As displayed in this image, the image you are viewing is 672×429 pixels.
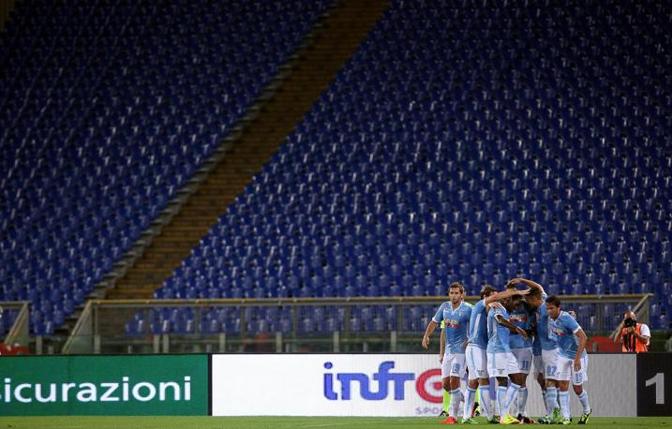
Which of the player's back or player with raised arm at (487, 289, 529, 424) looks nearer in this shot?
player with raised arm at (487, 289, 529, 424)

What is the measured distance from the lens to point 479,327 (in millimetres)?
17000

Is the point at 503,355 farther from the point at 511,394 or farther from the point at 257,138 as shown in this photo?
the point at 257,138

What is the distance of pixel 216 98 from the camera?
33.0 m

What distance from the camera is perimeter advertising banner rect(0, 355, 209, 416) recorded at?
20234 mm

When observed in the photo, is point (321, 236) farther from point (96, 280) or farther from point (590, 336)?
point (590, 336)

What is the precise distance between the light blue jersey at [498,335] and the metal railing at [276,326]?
747 centimetres

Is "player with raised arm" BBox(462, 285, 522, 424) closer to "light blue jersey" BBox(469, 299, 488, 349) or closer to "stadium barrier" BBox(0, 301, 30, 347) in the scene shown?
"light blue jersey" BBox(469, 299, 488, 349)

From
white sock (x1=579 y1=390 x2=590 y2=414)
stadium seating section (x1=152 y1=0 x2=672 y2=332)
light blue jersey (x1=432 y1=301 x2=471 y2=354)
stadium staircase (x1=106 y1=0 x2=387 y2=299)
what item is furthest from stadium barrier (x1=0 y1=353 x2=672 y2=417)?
stadium staircase (x1=106 y1=0 x2=387 y2=299)

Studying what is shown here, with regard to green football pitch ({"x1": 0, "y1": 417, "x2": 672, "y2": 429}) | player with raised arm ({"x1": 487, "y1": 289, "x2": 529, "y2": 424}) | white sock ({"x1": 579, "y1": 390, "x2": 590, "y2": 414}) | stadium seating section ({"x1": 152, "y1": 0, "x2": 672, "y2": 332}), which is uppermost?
stadium seating section ({"x1": 152, "y1": 0, "x2": 672, "y2": 332})

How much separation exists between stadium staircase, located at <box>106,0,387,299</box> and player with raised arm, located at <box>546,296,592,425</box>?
47.2 ft

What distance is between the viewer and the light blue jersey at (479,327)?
16891 millimetres

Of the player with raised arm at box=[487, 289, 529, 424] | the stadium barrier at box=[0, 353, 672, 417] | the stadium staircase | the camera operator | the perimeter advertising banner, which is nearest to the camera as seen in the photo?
the player with raised arm at box=[487, 289, 529, 424]

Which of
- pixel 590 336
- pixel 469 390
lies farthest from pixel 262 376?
pixel 590 336

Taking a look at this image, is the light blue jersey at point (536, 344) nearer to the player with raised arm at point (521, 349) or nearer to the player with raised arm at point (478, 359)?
the player with raised arm at point (521, 349)
